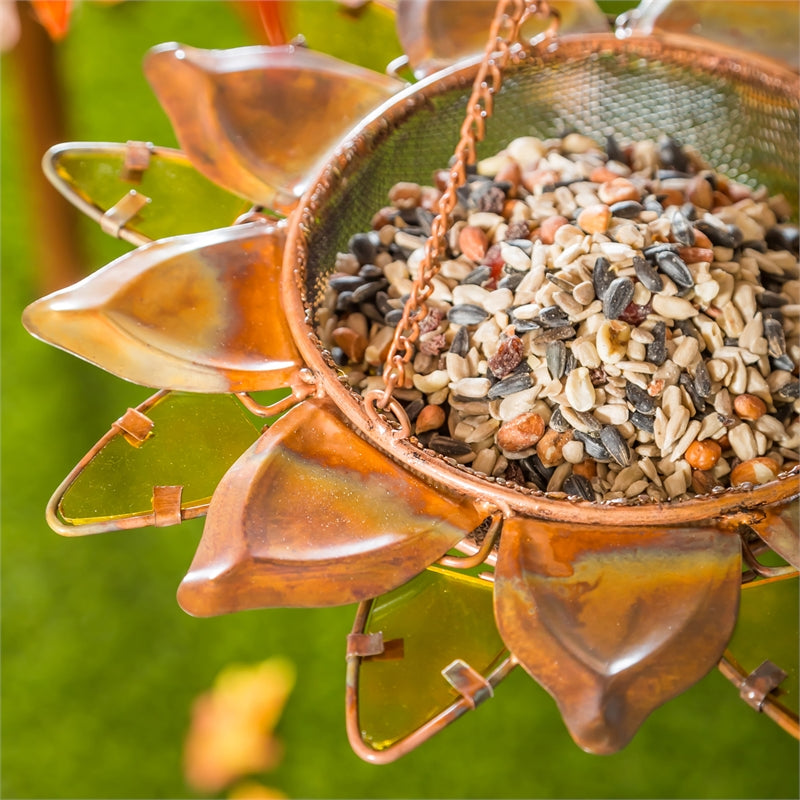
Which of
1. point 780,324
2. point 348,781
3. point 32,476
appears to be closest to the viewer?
point 780,324

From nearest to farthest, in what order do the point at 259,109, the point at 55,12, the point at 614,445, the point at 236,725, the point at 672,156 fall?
the point at 614,445, the point at 259,109, the point at 672,156, the point at 55,12, the point at 236,725

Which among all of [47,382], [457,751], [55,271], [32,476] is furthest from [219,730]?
[55,271]

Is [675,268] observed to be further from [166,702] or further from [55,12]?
[166,702]

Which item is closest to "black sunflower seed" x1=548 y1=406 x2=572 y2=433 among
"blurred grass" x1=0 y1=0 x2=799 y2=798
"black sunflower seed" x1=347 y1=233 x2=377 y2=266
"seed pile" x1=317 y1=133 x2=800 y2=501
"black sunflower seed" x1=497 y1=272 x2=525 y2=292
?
"seed pile" x1=317 y1=133 x2=800 y2=501

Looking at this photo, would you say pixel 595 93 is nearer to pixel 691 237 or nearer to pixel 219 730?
pixel 691 237

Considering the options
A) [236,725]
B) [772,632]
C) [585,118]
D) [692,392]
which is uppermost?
[585,118]

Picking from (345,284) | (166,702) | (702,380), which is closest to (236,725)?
(166,702)

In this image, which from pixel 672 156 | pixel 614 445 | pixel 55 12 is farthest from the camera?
pixel 55 12

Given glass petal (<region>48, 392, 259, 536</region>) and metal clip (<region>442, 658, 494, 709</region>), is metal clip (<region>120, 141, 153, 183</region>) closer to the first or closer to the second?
glass petal (<region>48, 392, 259, 536</region>)
